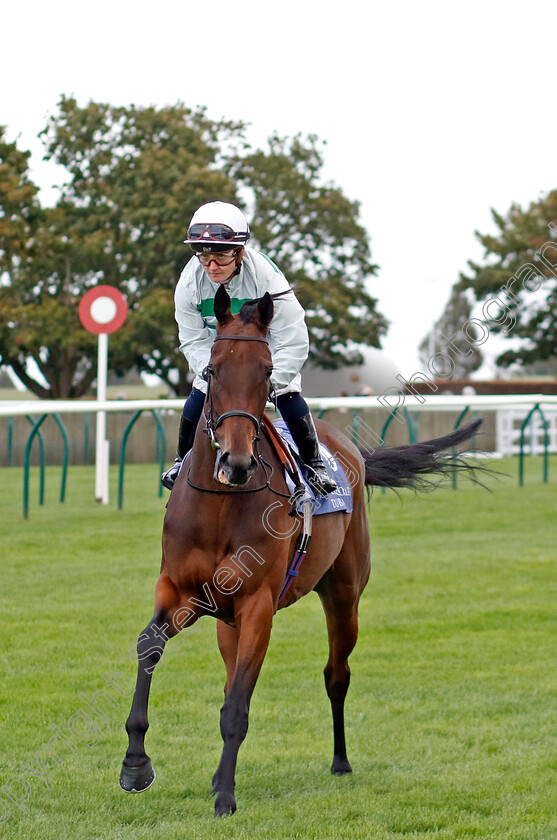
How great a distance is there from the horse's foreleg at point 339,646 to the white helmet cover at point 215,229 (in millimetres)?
1790

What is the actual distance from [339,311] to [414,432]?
2013cm

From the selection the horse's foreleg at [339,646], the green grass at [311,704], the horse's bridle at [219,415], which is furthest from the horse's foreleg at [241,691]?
the horse's foreleg at [339,646]

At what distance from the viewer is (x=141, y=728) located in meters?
3.54

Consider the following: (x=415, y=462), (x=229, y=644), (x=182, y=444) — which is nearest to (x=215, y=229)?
(x=182, y=444)

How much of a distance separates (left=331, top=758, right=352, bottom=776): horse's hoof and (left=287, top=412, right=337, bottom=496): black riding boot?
3.72ft

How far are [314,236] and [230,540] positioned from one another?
106 ft

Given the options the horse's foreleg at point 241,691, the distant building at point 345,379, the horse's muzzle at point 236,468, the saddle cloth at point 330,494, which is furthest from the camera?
the distant building at point 345,379

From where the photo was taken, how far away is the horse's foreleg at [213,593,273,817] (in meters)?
3.57

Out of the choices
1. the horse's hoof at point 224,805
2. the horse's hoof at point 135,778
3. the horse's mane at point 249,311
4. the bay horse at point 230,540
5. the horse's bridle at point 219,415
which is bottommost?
the horse's hoof at point 224,805

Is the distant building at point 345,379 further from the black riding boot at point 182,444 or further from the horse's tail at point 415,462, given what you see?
the black riding boot at point 182,444

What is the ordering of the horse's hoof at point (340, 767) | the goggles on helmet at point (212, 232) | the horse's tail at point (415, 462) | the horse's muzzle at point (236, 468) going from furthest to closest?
the horse's tail at point (415, 462), the horse's hoof at point (340, 767), the goggles on helmet at point (212, 232), the horse's muzzle at point (236, 468)

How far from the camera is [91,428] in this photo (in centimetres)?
2103

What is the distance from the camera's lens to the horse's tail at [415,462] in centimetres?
553

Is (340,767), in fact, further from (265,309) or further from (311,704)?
(265,309)
